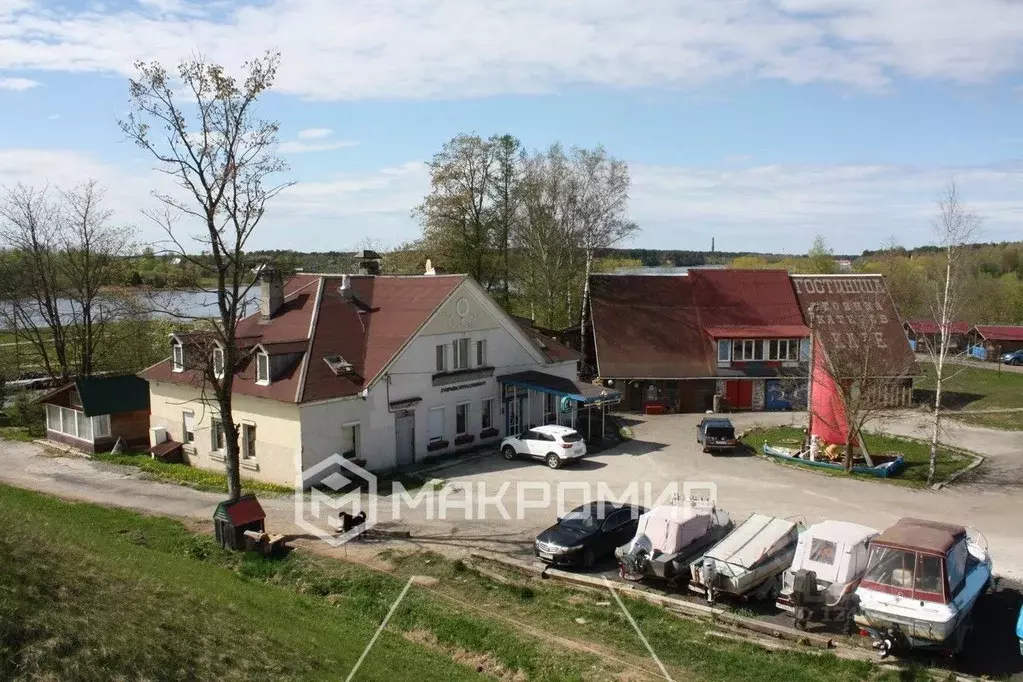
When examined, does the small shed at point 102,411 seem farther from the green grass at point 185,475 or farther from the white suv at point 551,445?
the white suv at point 551,445

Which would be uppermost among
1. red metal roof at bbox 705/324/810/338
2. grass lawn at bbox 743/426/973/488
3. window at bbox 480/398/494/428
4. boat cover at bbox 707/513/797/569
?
red metal roof at bbox 705/324/810/338

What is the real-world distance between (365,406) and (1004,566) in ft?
64.8

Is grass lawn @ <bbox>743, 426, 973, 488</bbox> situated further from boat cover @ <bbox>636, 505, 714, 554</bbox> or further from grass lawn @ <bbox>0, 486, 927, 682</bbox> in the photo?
grass lawn @ <bbox>0, 486, 927, 682</bbox>

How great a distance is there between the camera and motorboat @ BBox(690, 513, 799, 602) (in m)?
15.8

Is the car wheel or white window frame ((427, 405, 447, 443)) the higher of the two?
white window frame ((427, 405, 447, 443))

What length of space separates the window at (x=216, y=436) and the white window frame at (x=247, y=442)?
171 centimetres

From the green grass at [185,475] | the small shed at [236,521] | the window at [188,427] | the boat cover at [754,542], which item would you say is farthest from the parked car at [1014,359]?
the small shed at [236,521]

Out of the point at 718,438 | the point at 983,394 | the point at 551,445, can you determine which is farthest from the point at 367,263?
the point at 983,394

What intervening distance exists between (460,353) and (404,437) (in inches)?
176

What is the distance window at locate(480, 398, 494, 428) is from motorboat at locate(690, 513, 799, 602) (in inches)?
632

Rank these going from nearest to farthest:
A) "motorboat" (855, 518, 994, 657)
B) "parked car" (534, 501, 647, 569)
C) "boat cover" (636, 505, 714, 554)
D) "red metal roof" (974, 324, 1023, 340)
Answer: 1. "motorboat" (855, 518, 994, 657)
2. "boat cover" (636, 505, 714, 554)
3. "parked car" (534, 501, 647, 569)
4. "red metal roof" (974, 324, 1023, 340)

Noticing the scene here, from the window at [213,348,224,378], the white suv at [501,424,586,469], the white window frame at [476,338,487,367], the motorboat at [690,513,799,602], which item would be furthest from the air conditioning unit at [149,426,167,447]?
the motorboat at [690,513,799,602]

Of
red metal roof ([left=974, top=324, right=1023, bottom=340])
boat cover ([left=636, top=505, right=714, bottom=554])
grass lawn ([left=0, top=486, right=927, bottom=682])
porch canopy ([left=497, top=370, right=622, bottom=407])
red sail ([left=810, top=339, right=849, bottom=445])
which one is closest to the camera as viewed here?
grass lawn ([left=0, top=486, right=927, bottom=682])

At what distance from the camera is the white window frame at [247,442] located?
90.7 ft
